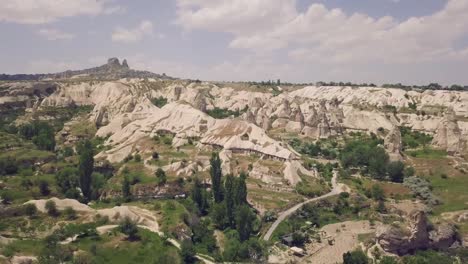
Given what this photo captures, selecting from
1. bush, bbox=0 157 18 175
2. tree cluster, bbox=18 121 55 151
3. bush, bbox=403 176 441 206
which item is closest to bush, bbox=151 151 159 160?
bush, bbox=0 157 18 175

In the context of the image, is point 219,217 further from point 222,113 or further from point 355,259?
point 222,113

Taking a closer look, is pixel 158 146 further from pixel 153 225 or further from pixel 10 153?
pixel 153 225

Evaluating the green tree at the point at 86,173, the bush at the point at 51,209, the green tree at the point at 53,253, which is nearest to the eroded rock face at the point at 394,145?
the green tree at the point at 86,173

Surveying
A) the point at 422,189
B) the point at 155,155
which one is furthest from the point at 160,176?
the point at 422,189


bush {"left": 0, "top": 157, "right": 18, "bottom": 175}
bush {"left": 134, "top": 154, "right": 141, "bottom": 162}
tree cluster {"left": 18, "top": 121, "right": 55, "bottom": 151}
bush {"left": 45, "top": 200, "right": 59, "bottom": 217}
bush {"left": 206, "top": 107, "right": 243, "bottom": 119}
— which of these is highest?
bush {"left": 206, "top": 107, "right": 243, "bottom": 119}

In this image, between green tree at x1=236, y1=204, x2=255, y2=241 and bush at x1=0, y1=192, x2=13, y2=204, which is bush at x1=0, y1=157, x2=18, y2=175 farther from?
green tree at x1=236, y1=204, x2=255, y2=241

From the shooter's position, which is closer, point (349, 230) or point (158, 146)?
point (349, 230)

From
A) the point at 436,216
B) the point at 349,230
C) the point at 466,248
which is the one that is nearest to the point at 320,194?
the point at 349,230
